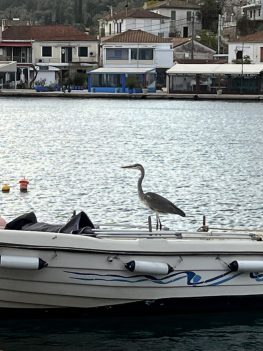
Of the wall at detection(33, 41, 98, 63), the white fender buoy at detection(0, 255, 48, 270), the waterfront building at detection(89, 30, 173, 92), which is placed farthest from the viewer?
the wall at detection(33, 41, 98, 63)

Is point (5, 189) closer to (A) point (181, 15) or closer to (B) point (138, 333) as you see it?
(B) point (138, 333)

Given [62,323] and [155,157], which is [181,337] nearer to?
[62,323]

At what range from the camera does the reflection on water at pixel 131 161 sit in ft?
84.7

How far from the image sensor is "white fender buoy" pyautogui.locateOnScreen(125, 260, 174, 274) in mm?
12891

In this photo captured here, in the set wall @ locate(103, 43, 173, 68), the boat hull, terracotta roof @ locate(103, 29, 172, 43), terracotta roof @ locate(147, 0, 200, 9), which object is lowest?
the boat hull

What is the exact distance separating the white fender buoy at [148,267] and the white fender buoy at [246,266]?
0.85 m

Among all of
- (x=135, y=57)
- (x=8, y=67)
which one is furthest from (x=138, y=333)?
(x=8, y=67)

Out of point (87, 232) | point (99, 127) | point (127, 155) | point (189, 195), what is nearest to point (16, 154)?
point (127, 155)

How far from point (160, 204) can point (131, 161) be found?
26959 millimetres

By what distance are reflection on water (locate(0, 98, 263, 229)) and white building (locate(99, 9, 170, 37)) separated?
151ft

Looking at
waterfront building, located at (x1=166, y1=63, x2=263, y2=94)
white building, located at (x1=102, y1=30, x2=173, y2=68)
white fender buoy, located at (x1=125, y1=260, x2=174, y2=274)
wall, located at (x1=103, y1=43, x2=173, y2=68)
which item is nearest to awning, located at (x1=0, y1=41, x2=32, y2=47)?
white building, located at (x1=102, y1=30, x2=173, y2=68)

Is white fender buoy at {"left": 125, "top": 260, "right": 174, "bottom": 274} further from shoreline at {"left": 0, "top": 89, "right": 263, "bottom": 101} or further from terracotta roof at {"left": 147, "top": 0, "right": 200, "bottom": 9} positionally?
terracotta roof at {"left": 147, "top": 0, "right": 200, "bottom": 9}

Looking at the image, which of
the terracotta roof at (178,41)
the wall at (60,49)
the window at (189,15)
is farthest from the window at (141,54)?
the window at (189,15)

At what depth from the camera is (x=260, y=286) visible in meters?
13.6
